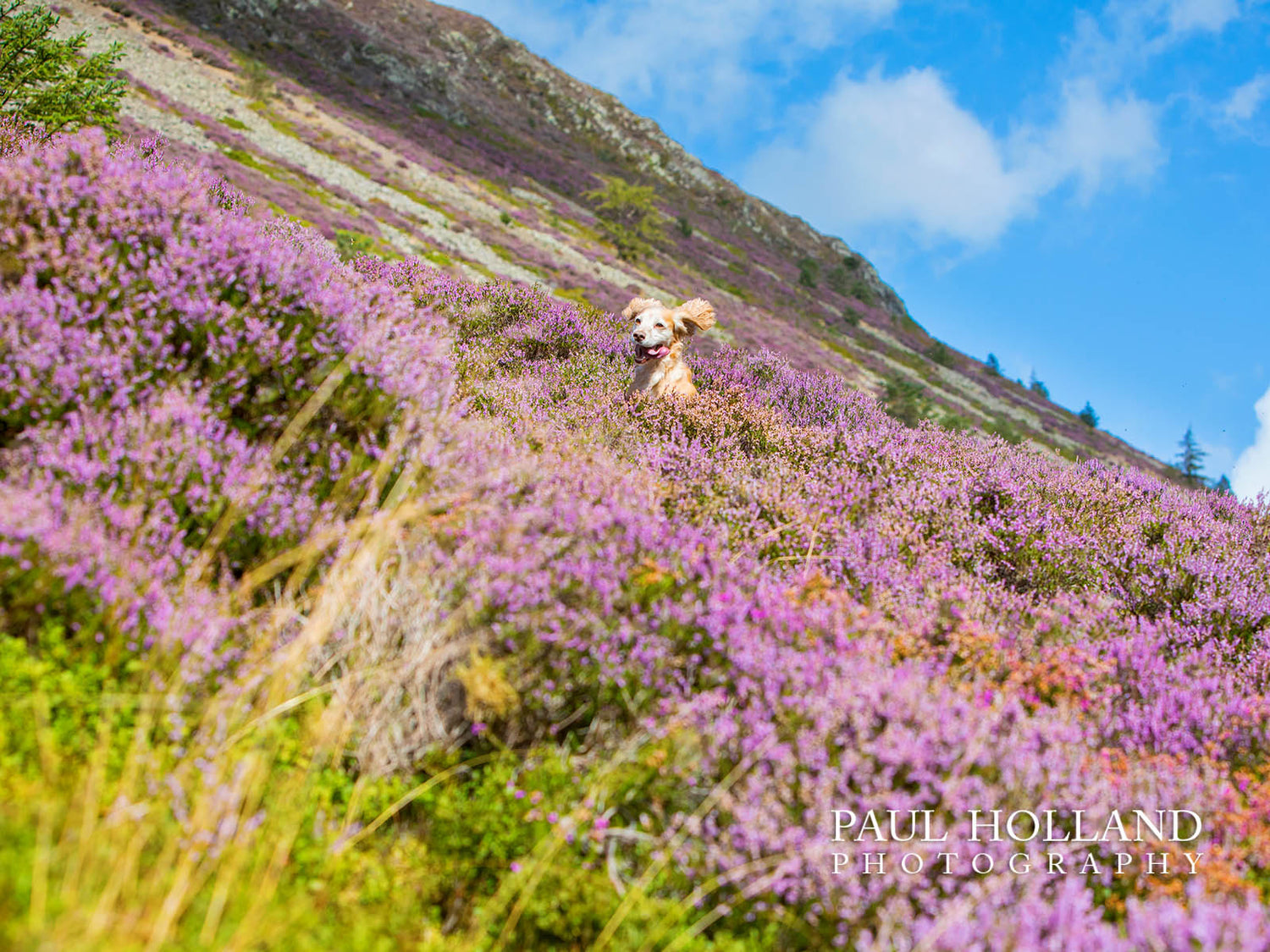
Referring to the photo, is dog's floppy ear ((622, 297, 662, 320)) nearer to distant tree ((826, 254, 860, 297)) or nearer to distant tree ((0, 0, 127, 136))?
distant tree ((0, 0, 127, 136))

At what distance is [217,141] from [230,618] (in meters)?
27.6

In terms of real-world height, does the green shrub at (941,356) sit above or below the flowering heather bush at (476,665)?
above

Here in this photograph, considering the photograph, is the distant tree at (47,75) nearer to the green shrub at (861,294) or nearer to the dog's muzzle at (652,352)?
the dog's muzzle at (652,352)

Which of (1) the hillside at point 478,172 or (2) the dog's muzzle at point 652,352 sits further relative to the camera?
(1) the hillside at point 478,172

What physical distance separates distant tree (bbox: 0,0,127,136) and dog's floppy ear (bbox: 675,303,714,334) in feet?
21.5

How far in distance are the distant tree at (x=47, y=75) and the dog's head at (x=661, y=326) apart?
6.26 metres

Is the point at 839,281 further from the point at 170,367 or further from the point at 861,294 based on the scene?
the point at 170,367

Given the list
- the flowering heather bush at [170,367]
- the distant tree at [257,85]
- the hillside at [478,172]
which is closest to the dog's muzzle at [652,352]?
the flowering heather bush at [170,367]

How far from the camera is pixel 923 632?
3.57 meters

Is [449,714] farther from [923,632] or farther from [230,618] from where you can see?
[923,632]

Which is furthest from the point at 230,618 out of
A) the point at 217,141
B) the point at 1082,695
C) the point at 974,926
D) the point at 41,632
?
the point at 217,141

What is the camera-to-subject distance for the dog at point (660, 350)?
668cm

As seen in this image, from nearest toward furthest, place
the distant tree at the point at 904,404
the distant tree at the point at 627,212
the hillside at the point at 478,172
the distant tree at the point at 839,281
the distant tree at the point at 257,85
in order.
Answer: the distant tree at the point at 904,404
the hillside at the point at 478,172
the distant tree at the point at 257,85
the distant tree at the point at 627,212
the distant tree at the point at 839,281

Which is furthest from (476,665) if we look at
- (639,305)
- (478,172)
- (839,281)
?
(839,281)
